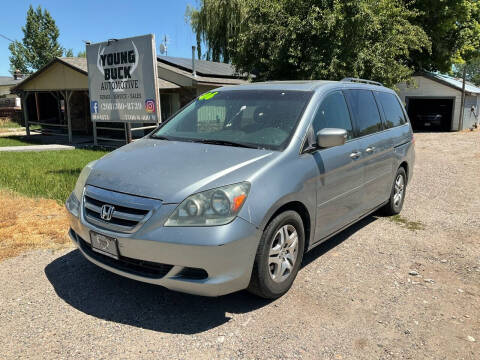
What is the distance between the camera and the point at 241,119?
4.15 meters

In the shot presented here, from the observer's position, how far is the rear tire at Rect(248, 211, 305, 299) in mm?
3207

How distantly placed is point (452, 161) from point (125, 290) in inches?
471

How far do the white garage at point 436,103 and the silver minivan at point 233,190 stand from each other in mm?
21810

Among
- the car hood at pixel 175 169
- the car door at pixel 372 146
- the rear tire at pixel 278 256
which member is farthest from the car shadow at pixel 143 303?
the car door at pixel 372 146

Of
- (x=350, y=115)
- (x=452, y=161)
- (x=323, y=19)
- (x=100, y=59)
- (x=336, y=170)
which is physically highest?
(x=323, y=19)

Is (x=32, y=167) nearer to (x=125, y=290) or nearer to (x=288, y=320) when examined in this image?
(x=125, y=290)

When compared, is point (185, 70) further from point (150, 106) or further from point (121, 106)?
point (150, 106)

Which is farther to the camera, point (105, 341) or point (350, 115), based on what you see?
point (350, 115)

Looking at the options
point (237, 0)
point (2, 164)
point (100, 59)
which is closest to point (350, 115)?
point (100, 59)

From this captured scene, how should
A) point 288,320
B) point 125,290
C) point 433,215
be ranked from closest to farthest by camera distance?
1. point 288,320
2. point 125,290
3. point 433,215

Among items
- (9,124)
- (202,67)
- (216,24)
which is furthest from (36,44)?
(202,67)

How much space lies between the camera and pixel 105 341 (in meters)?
2.93

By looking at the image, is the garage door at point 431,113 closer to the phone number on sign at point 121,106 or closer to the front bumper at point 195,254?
the phone number on sign at point 121,106

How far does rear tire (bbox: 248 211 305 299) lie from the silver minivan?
0.01 metres
